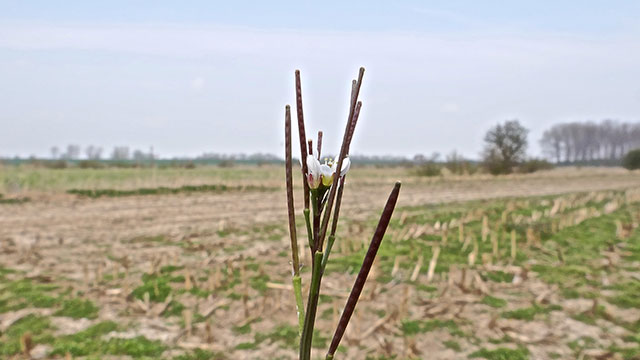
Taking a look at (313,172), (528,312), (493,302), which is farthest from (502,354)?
(313,172)

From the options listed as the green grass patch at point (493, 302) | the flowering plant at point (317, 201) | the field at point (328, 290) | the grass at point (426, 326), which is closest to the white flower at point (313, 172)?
the flowering plant at point (317, 201)

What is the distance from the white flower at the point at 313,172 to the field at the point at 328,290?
4349mm

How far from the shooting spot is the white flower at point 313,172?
85 cm

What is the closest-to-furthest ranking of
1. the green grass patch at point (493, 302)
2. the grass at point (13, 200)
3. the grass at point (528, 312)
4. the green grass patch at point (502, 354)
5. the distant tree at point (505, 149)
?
1. the green grass patch at point (502, 354)
2. the grass at point (528, 312)
3. the green grass patch at point (493, 302)
4. the grass at point (13, 200)
5. the distant tree at point (505, 149)

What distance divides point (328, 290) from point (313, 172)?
5.99 meters

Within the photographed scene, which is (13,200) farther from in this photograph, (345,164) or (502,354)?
(345,164)

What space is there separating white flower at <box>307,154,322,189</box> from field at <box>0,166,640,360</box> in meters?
4.35

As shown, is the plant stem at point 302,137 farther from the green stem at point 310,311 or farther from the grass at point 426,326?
the grass at point 426,326

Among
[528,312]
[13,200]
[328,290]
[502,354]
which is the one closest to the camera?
[502,354]

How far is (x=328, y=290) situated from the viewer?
665 centimetres

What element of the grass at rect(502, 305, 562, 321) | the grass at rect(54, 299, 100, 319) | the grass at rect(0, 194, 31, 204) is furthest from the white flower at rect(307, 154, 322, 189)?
the grass at rect(0, 194, 31, 204)

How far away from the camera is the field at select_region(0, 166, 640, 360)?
5.16 metres

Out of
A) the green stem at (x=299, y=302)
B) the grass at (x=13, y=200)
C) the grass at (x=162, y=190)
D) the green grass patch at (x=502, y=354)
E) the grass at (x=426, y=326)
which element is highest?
the green stem at (x=299, y=302)

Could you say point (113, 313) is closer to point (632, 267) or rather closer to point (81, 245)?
point (81, 245)
